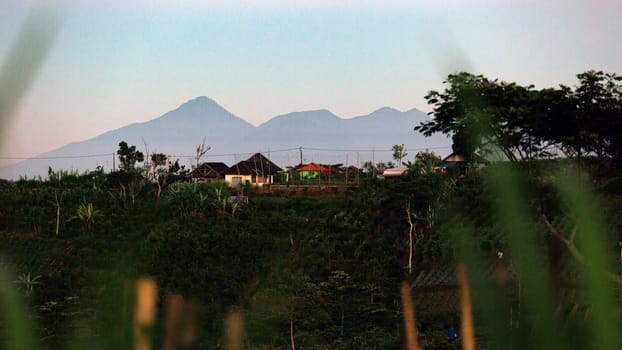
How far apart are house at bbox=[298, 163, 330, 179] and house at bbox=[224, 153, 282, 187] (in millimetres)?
1167

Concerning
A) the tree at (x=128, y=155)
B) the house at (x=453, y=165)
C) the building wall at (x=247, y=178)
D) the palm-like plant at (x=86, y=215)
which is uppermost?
the tree at (x=128, y=155)

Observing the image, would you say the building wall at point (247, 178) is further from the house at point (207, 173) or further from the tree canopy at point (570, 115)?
the tree canopy at point (570, 115)

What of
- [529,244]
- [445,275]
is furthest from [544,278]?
[445,275]

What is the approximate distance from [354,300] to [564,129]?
398 centimetres

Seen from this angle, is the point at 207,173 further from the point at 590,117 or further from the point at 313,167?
the point at 590,117

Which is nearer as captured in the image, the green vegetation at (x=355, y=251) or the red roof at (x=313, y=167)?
the green vegetation at (x=355, y=251)

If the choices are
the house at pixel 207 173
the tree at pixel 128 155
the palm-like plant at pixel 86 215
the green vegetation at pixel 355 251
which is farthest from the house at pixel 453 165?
the tree at pixel 128 155

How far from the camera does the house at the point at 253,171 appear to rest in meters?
23.3

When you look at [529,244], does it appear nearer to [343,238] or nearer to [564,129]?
[564,129]

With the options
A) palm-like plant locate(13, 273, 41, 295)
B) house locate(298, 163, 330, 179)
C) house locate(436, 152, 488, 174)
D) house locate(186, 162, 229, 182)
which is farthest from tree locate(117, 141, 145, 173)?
palm-like plant locate(13, 273, 41, 295)

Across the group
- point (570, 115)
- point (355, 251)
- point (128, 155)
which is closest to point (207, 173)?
point (128, 155)

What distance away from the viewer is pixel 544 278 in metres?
0.24

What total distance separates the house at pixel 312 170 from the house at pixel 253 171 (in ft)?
3.83

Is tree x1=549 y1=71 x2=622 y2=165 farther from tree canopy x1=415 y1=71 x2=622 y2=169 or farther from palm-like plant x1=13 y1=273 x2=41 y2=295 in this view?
palm-like plant x1=13 y1=273 x2=41 y2=295
